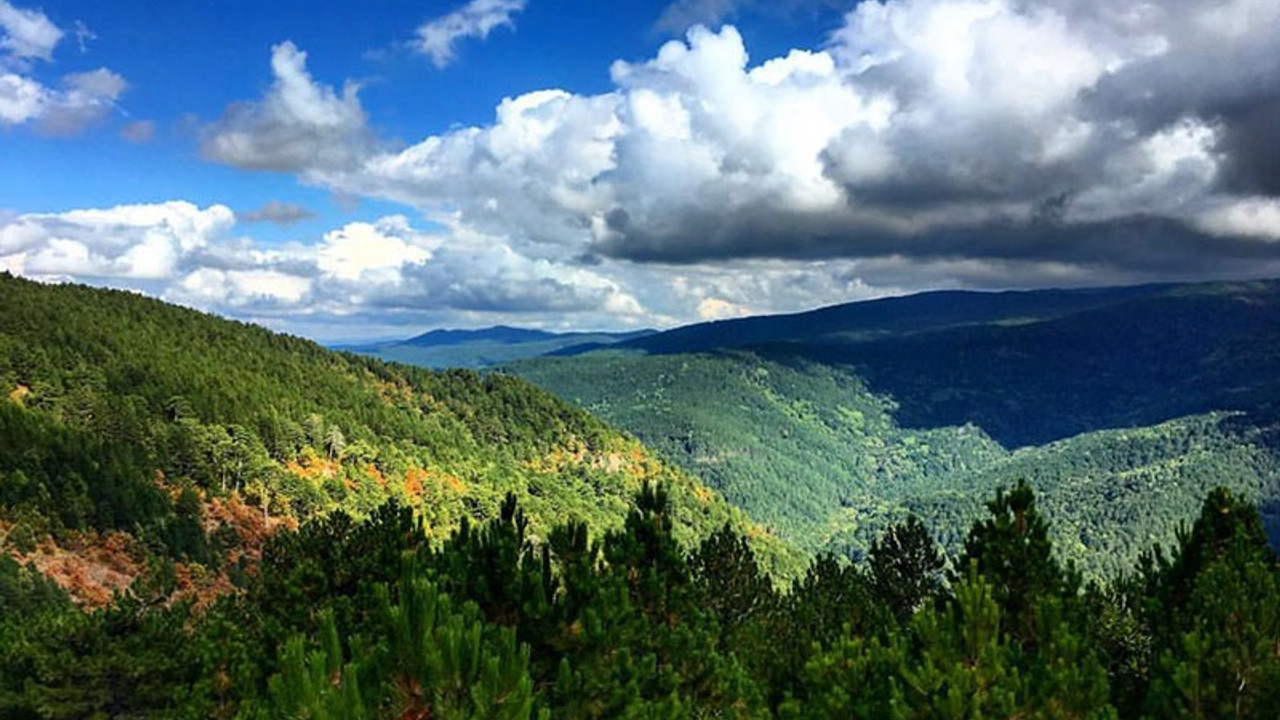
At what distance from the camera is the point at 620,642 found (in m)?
21.8

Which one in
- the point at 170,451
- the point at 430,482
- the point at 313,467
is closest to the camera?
the point at 170,451

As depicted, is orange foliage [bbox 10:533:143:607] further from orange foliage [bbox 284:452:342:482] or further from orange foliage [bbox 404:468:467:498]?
orange foliage [bbox 404:468:467:498]

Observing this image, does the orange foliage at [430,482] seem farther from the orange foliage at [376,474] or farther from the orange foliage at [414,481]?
the orange foliage at [376,474]

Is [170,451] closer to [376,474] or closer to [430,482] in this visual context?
[376,474]

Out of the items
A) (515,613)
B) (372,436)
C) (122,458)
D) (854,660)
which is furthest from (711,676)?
(372,436)

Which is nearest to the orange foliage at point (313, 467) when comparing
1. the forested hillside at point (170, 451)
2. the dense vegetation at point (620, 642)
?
the forested hillside at point (170, 451)

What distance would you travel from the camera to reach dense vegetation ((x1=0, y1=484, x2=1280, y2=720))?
14.9 metres

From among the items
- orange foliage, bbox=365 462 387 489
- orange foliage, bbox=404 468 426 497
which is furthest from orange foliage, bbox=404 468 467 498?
orange foliage, bbox=365 462 387 489

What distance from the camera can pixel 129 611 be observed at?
34.8m

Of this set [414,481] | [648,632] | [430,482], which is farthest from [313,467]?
[648,632]

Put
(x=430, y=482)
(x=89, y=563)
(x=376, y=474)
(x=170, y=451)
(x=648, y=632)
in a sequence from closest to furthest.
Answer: (x=648, y=632), (x=89, y=563), (x=170, y=451), (x=376, y=474), (x=430, y=482)

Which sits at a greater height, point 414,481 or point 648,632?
point 648,632

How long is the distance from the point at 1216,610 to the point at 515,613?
20060mm

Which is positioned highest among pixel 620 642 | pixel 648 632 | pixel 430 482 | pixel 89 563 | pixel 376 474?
pixel 620 642
